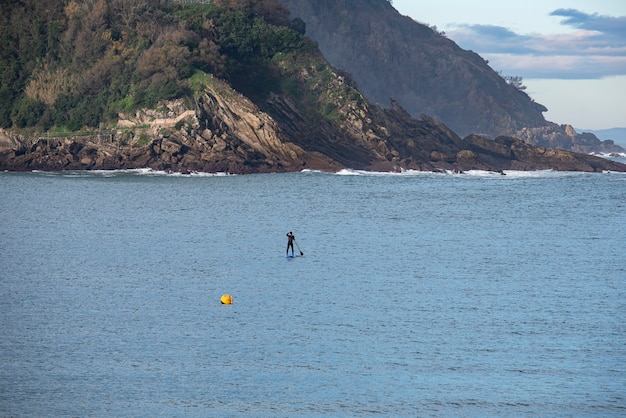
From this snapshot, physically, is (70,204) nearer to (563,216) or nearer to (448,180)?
(563,216)

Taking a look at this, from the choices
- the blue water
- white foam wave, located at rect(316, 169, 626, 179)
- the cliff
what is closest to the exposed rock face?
the cliff

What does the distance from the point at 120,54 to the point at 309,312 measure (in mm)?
104923

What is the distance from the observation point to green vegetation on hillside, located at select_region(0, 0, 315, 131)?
13500cm

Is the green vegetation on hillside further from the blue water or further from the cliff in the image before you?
the blue water

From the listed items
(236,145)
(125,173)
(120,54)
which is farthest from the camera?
(120,54)

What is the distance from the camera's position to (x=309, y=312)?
4481cm

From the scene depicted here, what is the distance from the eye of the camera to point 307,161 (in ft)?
427

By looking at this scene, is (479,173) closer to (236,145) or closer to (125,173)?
(236,145)

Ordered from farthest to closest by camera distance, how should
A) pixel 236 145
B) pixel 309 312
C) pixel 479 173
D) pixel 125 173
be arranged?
pixel 479 173
pixel 236 145
pixel 125 173
pixel 309 312

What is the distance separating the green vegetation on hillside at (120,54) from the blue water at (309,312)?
4983 cm

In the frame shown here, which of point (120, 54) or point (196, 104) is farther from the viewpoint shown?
point (120, 54)

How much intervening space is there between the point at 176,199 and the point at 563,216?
36.0 metres

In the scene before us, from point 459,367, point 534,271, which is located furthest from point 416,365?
point 534,271

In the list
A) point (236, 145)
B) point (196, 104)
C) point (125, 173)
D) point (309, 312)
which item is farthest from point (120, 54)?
point (309, 312)
